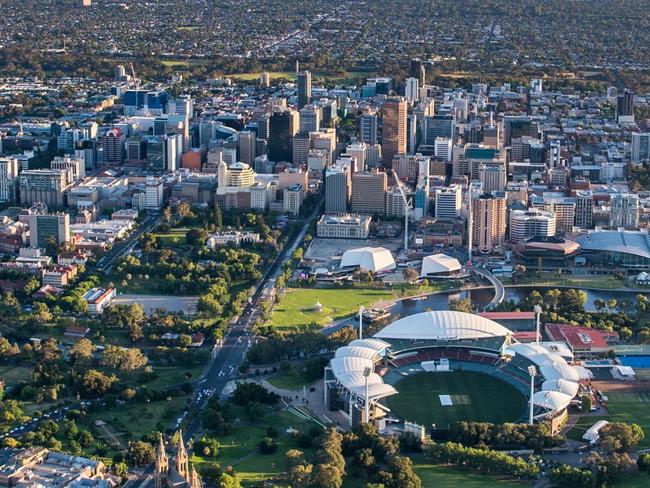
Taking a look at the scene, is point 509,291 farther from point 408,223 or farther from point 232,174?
point 232,174

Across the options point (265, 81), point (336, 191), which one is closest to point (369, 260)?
point (336, 191)

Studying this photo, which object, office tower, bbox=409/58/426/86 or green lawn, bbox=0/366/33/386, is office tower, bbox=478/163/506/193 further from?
green lawn, bbox=0/366/33/386

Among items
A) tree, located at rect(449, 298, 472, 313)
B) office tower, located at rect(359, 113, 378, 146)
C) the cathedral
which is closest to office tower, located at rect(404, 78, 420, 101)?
office tower, located at rect(359, 113, 378, 146)

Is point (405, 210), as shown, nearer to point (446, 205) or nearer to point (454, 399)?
point (446, 205)

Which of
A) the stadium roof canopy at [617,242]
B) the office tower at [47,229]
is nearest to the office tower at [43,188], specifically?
the office tower at [47,229]

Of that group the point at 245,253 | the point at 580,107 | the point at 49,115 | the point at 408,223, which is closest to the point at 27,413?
the point at 245,253
